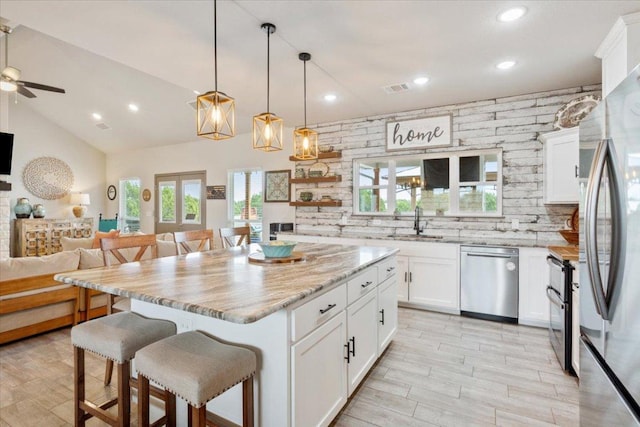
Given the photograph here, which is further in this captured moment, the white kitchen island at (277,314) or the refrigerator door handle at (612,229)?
the white kitchen island at (277,314)

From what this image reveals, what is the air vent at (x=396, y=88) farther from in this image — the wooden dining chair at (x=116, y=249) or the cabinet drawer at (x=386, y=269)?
the wooden dining chair at (x=116, y=249)

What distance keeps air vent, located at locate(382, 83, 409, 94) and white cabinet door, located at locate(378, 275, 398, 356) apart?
2.19 m

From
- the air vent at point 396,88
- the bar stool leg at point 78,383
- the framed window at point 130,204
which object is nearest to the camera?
the bar stool leg at point 78,383

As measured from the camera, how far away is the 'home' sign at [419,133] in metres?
4.44

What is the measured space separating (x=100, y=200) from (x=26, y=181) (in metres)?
1.67

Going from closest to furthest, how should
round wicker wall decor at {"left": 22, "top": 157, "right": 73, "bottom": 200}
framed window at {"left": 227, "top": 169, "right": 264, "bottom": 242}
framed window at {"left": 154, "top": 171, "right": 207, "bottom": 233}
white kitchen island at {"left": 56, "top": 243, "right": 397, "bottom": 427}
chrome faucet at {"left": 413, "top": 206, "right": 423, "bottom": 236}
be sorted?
white kitchen island at {"left": 56, "top": 243, "right": 397, "bottom": 427}, chrome faucet at {"left": 413, "top": 206, "right": 423, "bottom": 236}, framed window at {"left": 227, "top": 169, "right": 264, "bottom": 242}, framed window at {"left": 154, "top": 171, "right": 207, "bottom": 233}, round wicker wall decor at {"left": 22, "top": 157, "right": 73, "bottom": 200}

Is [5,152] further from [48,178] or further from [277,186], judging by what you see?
[277,186]

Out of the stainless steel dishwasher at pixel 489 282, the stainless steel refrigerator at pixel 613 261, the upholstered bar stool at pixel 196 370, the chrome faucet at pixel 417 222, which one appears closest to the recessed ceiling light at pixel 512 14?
the stainless steel refrigerator at pixel 613 261

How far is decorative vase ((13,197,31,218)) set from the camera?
7.07 meters

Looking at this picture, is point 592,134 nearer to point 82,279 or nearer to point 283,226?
point 82,279

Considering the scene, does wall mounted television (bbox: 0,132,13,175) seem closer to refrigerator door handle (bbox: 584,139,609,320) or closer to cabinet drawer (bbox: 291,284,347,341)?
cabinet drawer (bbox: 291,284,347,341)

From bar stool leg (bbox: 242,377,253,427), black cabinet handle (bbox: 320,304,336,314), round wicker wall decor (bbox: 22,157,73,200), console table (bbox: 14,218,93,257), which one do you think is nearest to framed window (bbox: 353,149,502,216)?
black cabinet handle (bbox: 320,304,336,314)

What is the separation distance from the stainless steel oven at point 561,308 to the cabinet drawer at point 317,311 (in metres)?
1.81

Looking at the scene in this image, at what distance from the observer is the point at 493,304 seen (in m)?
3.71
